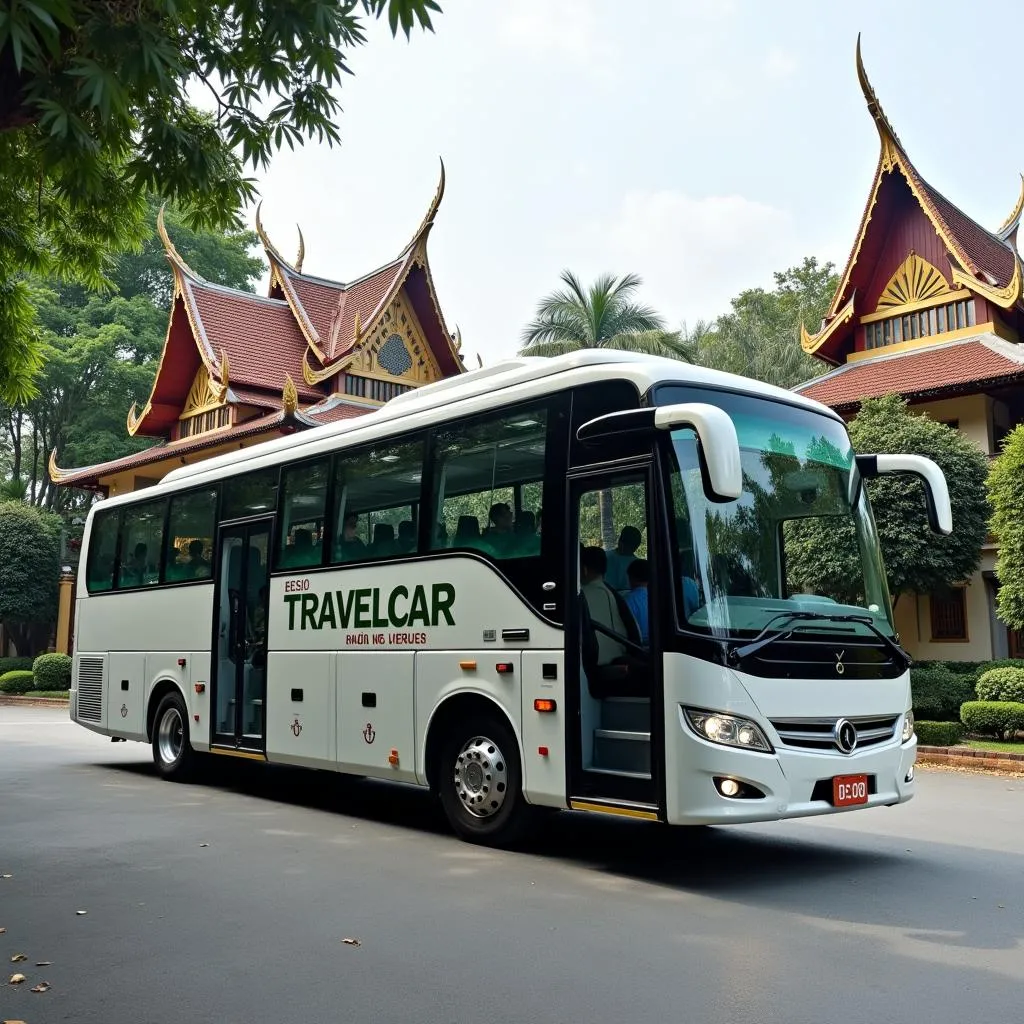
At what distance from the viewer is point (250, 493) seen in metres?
11.4

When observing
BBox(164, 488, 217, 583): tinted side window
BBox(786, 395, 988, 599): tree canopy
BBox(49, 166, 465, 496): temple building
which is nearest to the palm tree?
BBox(49, 166, 465, 496): temple building

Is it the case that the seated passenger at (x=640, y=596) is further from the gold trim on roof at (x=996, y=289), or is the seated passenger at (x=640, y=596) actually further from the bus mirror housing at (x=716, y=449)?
the gold trim on roof at (x=996, y=289)

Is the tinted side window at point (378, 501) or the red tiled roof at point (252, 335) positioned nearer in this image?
the tinted side window at point (378, 501)

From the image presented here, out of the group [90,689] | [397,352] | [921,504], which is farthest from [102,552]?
[397,352]

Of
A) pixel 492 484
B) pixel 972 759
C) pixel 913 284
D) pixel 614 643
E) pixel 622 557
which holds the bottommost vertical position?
pixel 972 759

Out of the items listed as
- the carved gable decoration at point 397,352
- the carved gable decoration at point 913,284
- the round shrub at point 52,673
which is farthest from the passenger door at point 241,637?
the round shrub at point 52,673

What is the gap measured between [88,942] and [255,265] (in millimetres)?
45773

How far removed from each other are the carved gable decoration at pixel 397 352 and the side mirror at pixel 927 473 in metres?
23.2

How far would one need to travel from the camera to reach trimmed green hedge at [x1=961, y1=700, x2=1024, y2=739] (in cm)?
1625

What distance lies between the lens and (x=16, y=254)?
30.4ft

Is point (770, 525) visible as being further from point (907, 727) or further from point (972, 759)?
point (972, 759)

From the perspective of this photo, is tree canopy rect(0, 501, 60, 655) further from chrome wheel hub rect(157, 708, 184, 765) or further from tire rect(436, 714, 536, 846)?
tire rect(436, 714, 536, 846)

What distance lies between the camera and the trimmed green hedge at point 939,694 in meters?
18.1

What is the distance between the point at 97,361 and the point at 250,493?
3406 centimetres
